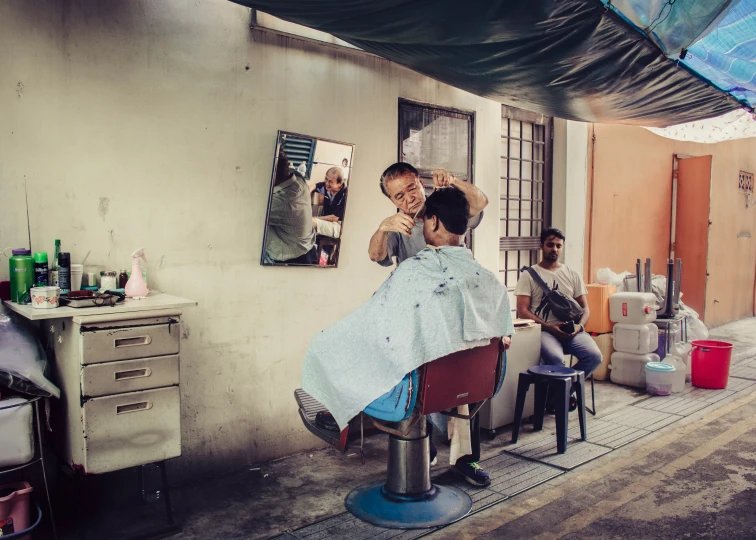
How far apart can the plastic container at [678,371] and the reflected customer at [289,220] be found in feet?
11.8

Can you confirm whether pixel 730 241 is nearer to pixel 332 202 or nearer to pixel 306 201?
pixel 332 202

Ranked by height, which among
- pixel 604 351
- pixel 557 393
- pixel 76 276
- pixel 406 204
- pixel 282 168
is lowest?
pixel 604 351

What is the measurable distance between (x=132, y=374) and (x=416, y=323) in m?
1.26

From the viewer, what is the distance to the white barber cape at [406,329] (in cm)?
255

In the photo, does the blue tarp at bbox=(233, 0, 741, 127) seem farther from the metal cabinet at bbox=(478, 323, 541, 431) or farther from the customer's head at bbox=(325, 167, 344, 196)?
the metal cabinet at bbox=(478, 323, 541, 431)

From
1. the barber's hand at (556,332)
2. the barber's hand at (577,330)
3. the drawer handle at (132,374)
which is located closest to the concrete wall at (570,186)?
the barber's hand at (577,330)

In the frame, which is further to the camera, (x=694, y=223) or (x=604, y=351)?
(x=694, y=223)

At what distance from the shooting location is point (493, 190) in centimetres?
491

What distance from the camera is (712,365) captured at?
5.36 meters

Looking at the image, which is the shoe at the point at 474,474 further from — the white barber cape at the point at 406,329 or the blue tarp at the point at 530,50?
the blue tarp at the point at 530,50

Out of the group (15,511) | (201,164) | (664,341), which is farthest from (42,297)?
(664,341)

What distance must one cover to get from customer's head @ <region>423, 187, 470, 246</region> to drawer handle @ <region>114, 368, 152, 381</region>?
141cm

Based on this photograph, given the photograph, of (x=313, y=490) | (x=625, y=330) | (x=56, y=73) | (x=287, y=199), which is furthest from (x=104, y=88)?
(x=625, y=330)

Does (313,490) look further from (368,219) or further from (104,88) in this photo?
(104,88)
